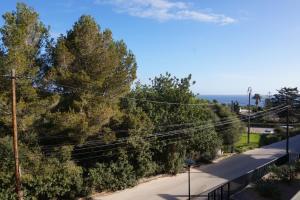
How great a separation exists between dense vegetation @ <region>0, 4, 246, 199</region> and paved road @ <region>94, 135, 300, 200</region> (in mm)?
986

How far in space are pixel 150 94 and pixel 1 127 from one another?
13555 mm

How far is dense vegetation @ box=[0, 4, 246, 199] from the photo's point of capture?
20000 millimetres

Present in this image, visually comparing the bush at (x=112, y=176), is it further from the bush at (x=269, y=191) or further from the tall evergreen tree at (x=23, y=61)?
the bush at (x=269, y=191)

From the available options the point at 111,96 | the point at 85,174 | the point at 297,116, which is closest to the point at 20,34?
the point at 111,96

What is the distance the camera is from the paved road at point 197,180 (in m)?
24.6

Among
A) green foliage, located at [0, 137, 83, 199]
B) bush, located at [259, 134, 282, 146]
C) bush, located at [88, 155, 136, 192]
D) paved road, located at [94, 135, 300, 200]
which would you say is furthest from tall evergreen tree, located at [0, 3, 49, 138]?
bush, located at [259, 134, 282, 146]

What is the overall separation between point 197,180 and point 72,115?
1149 cm

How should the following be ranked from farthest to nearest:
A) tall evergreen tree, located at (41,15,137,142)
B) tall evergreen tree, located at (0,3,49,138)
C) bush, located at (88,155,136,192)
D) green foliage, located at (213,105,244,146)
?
1. green foliage, located at (213,105,244,146)
2. bush, located at (88,155,136,192)
3. tall evergreen tree, located at (41,15,137,142)
4. tall evergreen tree, located at (0,3,49,138)

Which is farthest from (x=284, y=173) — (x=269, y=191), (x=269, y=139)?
(x=269, y=139)

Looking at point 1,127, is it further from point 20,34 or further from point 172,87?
point 172,87

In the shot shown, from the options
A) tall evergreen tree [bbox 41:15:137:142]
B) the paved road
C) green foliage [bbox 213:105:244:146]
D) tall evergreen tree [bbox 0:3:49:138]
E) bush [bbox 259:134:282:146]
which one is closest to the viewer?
tall evergreen tree [bbox 0:3:49:138]

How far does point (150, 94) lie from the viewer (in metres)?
31.9

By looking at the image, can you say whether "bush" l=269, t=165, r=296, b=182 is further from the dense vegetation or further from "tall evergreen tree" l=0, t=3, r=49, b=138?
"tall evergreen tree" l=0, t=3, r=49, b=138

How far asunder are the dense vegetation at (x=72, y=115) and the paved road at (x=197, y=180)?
986mm
